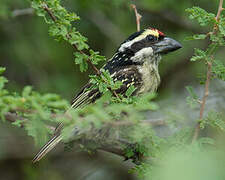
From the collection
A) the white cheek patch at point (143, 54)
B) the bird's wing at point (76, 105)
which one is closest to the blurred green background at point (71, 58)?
the white cheek patch at point (143, 54)

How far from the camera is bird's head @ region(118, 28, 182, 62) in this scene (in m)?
4.19

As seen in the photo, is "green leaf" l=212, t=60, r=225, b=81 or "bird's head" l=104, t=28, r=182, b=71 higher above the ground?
"bird's head" l=104, t=28, r=182, b=71

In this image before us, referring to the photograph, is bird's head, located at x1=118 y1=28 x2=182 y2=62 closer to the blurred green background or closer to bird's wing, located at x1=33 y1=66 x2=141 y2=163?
bird's wing, located at x1=33 y1=66 x2=141 y2=163

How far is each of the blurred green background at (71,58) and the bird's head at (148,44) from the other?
55.3 inches

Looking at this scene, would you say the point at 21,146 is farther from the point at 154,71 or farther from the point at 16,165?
the point at 154,71

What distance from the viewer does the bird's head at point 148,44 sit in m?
4.19

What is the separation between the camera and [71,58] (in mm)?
6262

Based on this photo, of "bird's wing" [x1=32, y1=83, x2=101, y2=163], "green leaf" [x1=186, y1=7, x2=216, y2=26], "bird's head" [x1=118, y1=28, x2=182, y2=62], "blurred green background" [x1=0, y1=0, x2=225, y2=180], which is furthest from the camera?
"blurred green background" [x1=0, y1=0, x2=225, y2=180]

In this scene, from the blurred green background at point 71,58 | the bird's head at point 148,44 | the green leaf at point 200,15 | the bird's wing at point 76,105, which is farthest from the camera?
the blurred green background at point 71,58

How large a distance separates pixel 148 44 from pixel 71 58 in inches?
87.7

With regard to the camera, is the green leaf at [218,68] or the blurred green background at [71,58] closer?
the green leaf at [218,68]

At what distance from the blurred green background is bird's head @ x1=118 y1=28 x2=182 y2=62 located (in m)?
1.40

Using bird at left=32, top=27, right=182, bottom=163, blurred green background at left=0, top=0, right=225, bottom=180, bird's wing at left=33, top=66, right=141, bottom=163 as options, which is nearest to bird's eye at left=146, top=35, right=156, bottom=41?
bird at left=32, top=27, right=182, bottom=163

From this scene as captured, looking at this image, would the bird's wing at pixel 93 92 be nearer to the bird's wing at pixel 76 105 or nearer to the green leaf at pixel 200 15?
the bird's wing at pixel 76 105
